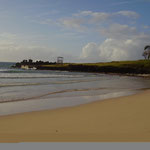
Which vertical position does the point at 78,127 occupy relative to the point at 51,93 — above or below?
above

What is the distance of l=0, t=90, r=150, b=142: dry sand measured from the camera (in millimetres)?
5571

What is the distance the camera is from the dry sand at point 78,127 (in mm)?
5571

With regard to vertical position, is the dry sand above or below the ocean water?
above

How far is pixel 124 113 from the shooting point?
341 inches

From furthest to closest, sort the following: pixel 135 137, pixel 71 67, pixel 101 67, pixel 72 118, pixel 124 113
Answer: pixel 71 67, pixel 101 67, pixel 124 113, pixel 72 118, pixel 135 137

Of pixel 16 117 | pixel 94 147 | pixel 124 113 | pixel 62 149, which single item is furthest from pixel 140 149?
pixel 16 117

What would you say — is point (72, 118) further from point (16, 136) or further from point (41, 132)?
point (16, 136)

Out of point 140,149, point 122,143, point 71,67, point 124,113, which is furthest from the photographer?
point 71,67

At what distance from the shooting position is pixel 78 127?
6645 millimetres

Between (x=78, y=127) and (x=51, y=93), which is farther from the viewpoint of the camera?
(x=51, y=93)

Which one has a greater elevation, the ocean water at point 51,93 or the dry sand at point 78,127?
the dry sand at point 78,127

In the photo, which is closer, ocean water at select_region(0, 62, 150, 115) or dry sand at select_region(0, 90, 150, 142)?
dry sand at select_region(0, 90, 150, 142)

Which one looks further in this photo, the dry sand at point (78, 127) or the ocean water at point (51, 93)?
the ocean water at point (51, 93)

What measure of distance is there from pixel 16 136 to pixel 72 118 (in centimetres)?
266
